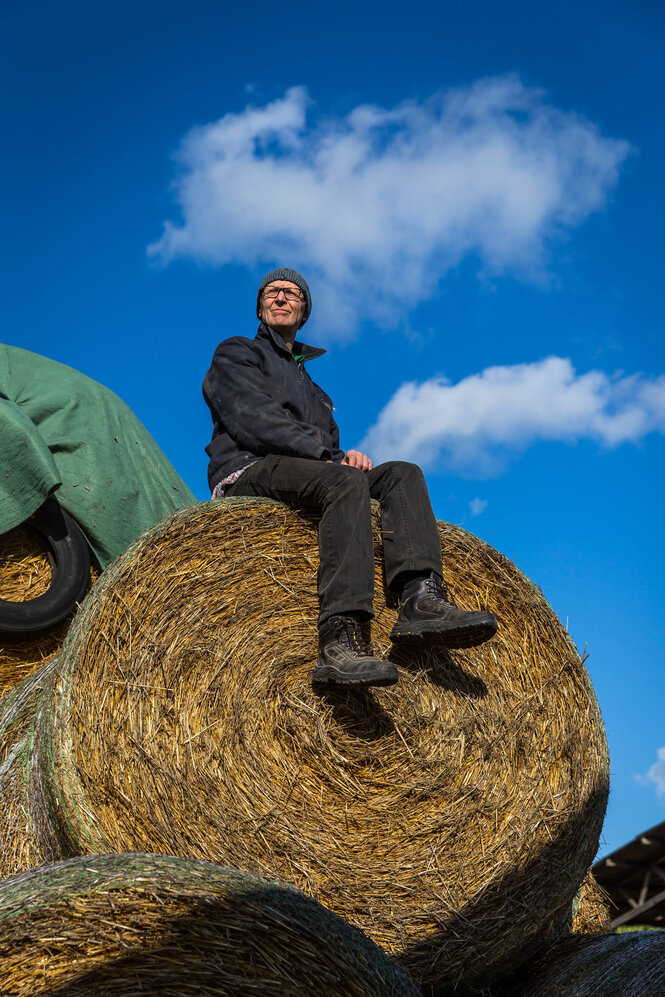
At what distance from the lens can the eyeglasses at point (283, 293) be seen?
3.94 m

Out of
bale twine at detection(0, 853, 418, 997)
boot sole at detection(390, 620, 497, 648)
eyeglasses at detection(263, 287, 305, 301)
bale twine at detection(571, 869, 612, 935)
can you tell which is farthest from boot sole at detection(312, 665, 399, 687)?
eyeglasses at detection(263, 287, 305, 301)

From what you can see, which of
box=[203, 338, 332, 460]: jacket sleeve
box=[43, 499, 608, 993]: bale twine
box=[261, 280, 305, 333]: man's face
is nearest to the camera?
box=[43, 499, 608, 993]: bale twine

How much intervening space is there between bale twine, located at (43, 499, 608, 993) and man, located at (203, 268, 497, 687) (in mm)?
158

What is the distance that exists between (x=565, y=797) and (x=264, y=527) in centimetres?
133

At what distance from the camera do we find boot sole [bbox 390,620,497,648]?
9.80ft

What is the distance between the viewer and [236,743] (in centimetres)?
299

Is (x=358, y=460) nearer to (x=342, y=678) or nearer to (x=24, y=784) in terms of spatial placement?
(x=342, y=678)

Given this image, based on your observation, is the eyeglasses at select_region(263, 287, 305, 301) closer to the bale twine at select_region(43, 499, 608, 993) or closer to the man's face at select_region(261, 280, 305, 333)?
the man's face at select_region(261, 280, 305, 333)

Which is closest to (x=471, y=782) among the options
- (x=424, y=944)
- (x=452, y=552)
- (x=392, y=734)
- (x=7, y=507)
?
(x=392, y=734)

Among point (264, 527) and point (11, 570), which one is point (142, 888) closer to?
point (264, 527)

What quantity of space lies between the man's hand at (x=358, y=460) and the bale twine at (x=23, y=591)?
4.59 feet

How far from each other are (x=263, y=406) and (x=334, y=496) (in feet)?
1.45

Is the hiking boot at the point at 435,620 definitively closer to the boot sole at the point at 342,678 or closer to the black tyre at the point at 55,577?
the boot sole at the point at 342,678

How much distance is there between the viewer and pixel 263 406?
339 cm
